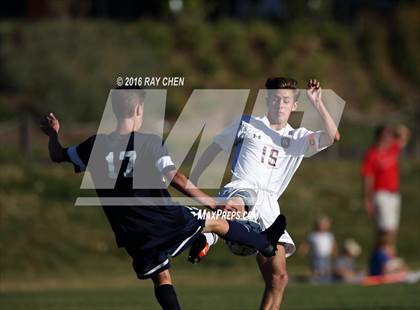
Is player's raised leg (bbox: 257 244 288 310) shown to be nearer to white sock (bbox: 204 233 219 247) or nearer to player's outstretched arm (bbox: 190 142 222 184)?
white sock (bbox: 204 233 219 247)

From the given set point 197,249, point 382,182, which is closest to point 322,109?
point 197,249

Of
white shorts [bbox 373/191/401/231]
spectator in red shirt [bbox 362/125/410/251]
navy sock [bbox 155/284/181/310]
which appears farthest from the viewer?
white shorts [bbox 373/191/401/231]

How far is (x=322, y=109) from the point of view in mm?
10125

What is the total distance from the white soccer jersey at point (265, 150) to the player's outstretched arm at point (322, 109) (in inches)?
12.4

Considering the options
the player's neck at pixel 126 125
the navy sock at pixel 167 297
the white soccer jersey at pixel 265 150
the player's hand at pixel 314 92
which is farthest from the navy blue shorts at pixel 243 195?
the player's neck at pixel 126 125

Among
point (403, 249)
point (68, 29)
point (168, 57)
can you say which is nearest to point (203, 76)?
point (168, 57)

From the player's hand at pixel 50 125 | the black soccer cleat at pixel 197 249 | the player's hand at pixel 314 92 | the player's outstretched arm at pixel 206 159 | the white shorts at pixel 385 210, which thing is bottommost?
the white shorts at pixel 385 210

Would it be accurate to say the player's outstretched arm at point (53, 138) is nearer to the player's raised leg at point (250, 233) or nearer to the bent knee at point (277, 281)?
the player's raised leg at point (250, 233)

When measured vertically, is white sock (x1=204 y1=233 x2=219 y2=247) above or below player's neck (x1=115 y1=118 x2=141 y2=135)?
below

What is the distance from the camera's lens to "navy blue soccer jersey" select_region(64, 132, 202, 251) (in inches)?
373

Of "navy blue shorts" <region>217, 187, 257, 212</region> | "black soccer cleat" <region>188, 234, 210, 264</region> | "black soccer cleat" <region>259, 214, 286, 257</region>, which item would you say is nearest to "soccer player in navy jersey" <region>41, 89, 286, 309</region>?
"black soccer cleat" <region>188, 234, 210, 264</region>

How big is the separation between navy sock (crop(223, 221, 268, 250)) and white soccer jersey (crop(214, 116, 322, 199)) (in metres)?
0.52

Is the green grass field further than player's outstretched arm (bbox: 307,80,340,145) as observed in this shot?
Yes

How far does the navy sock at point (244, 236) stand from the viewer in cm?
1018
